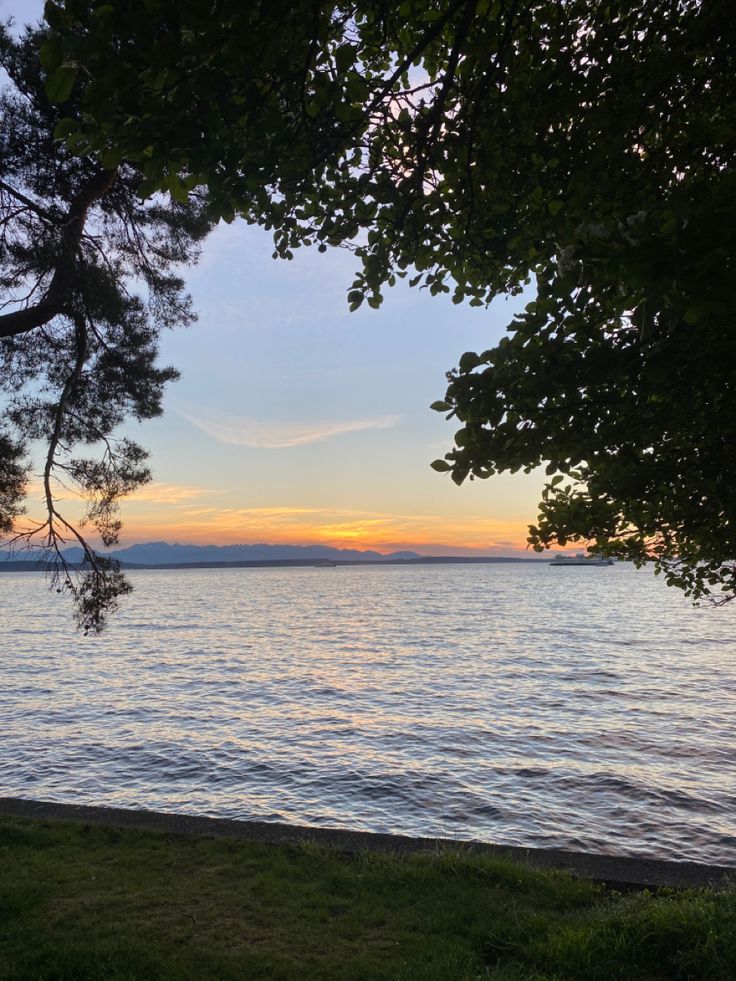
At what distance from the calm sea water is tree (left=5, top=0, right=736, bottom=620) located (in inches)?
331

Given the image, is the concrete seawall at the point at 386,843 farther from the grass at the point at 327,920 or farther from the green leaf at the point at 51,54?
the green leaf at the point at 51,54

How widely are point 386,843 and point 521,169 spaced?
27.1 feet

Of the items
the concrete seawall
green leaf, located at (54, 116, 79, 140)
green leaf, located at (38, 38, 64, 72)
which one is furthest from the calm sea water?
green leaf, located at (38, 38, 64, 72)

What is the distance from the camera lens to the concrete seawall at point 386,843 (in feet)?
25.6

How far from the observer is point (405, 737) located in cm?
1836

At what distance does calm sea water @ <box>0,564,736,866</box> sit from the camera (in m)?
12.5

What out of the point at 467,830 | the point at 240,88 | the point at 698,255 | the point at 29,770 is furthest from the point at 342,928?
the point at 29,770

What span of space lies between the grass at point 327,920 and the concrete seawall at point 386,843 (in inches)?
20.9

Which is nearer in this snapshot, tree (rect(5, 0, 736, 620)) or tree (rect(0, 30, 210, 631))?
tree (rect(5, 0, 736, 620))

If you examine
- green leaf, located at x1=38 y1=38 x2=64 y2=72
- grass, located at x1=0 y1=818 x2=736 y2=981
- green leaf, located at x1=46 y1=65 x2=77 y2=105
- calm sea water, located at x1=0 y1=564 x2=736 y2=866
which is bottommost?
calm sea water, located at x1=0 y1=564 x2=736 y2=866

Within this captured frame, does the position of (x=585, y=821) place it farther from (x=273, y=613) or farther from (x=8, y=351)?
(x=273, y=613)

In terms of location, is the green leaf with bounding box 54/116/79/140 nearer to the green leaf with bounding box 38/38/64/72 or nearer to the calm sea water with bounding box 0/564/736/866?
the green leaf with bounding box 38/38/64/72

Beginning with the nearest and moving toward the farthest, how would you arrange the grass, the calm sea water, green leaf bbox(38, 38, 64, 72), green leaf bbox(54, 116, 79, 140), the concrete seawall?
green leaf bbox(38, 38, 64, 72) → green leaf bbox(54, 116, 79, 140) → the grass → the concrete seawall → the calm sea water

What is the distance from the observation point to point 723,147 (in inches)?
199
